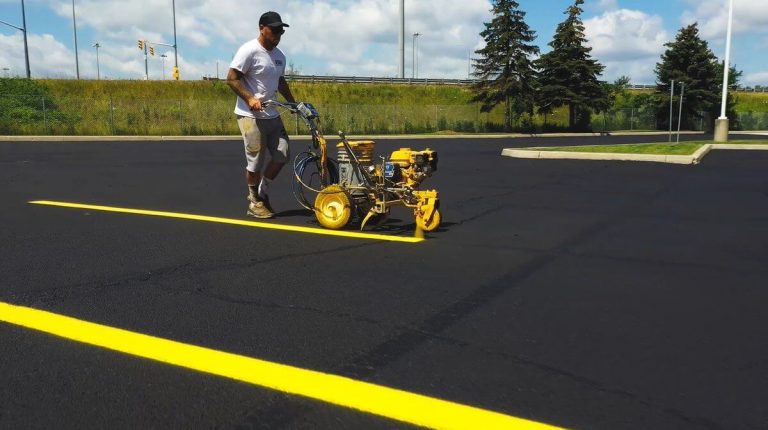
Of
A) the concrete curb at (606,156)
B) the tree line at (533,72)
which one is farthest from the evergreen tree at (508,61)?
the concrete curb at (606,156)

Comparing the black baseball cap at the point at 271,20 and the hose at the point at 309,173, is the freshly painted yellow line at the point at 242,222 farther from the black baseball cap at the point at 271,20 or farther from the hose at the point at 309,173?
the black baseball cap at the point at 271,20

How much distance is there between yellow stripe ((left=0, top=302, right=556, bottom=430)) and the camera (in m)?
2.26

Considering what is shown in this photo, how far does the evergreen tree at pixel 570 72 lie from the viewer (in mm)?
38250

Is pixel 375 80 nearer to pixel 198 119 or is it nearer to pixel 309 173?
pixel 198 119

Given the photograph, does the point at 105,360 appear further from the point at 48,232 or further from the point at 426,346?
the point at 48,232

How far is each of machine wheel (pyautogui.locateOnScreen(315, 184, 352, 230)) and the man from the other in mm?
902

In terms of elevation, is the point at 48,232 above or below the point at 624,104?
below

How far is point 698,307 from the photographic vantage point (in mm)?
3627

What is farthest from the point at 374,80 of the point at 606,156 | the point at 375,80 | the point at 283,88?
the point at 283,88

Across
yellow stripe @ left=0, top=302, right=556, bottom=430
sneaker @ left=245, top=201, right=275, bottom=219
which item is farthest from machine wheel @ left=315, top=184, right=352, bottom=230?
yellow stripe @ left=0, top=302, right=556, bottom=430

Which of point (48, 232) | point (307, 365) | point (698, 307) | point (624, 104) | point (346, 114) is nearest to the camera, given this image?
point (307, 365)

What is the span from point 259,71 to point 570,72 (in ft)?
117

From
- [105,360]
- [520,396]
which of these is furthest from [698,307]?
[105,360]

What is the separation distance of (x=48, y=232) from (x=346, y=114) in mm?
32327
